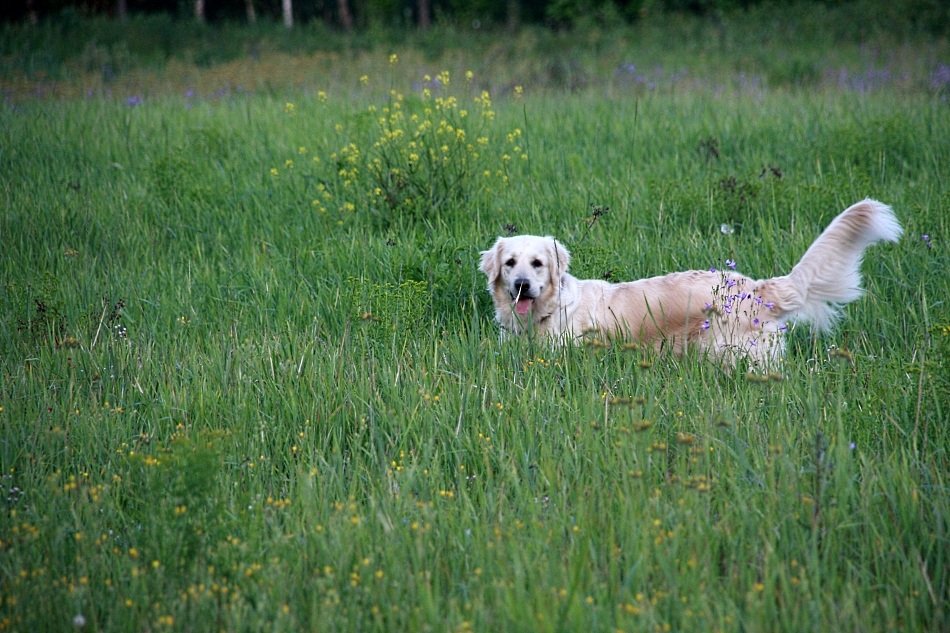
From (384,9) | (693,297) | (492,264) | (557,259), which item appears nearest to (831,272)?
(693,297)

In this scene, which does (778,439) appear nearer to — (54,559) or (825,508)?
(825,508)

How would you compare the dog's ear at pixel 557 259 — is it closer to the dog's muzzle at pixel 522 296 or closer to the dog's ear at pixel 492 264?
the dog's muzzle at pixel 522 296

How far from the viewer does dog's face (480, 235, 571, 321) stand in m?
4.40

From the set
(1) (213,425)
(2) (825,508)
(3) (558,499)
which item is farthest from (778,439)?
(1) (213,425)

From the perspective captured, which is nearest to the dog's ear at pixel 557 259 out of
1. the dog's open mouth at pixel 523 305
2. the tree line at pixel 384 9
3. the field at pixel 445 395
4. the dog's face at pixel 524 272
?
the dog's face at pixel 524 272

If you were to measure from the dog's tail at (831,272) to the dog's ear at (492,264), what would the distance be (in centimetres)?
147

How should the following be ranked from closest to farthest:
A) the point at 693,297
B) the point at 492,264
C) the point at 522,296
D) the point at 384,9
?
the point at 693,297, the point at 522,296, the point at 492,264, the point at 384,9

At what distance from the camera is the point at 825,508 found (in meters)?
2.40

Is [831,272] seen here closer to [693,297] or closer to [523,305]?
[693,297]

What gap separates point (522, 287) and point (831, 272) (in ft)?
5.40

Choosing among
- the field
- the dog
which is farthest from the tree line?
the dog

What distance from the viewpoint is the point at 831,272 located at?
13.4 feet

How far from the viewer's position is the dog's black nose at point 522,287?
4.34m

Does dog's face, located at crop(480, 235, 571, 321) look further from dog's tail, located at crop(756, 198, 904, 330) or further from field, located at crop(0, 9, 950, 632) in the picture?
dog's tail, located at crop(756, 198, 904, 330)
